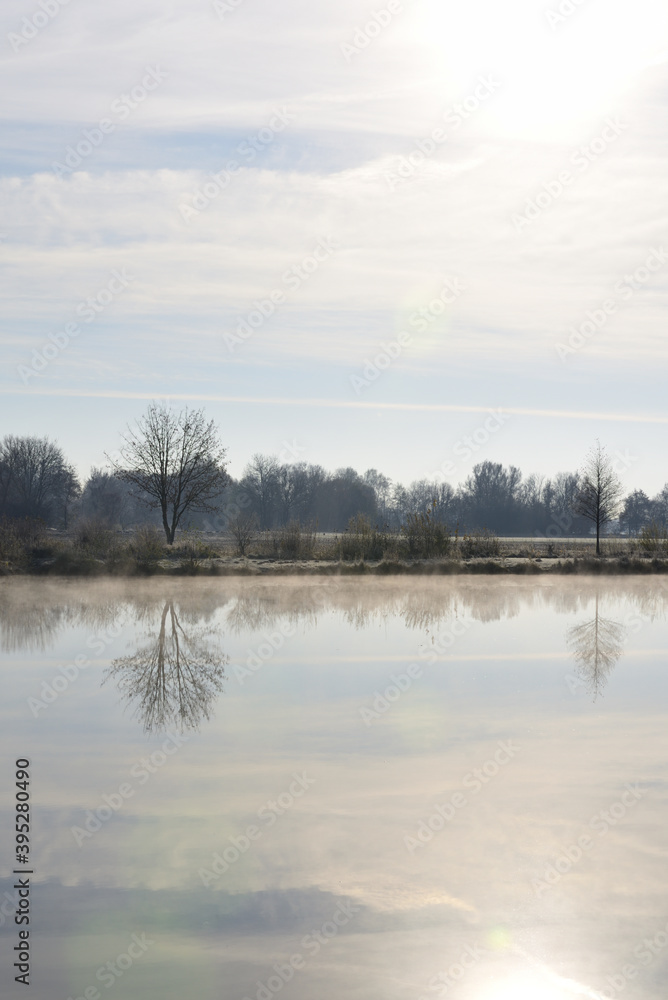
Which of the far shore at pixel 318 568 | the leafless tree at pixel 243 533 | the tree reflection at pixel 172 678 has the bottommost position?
the tree reflection at pixel 172 678

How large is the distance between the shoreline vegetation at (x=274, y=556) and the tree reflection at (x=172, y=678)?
10979mm

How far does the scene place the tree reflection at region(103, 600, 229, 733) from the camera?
396 inches

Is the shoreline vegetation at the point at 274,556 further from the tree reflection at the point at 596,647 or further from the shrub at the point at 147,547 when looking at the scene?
the tree reflection at the point at 596,647

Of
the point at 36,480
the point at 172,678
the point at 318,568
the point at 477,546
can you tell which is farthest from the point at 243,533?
the point at 36,480

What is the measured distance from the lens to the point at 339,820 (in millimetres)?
6762

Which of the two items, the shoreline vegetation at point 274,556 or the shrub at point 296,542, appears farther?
the shrub at point 296,542

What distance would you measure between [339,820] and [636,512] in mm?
95728

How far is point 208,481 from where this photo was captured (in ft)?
109

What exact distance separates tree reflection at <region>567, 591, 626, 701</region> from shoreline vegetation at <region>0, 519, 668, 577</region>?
1033 centimetres

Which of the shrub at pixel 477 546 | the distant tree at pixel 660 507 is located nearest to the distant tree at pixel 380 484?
the distant tree at pixel 660 507

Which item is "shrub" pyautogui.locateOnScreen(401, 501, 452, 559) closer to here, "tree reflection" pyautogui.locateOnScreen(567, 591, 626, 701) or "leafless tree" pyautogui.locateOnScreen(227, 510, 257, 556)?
"leafless tree" pyautogui.locateOnScreen(227, 510, 257, 556)

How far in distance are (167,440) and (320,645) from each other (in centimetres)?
1947

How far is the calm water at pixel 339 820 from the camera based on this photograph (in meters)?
4.72

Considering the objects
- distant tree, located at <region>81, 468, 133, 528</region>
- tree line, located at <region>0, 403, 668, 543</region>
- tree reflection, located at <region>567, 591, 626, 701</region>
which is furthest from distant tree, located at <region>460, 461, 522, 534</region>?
tree reflection, located at <region>567, 591, 626, 701</region>
